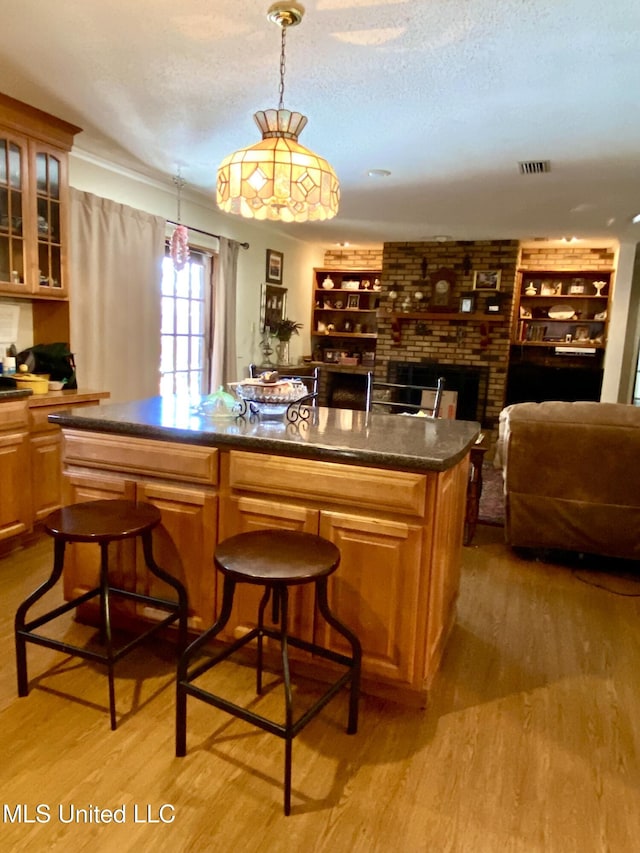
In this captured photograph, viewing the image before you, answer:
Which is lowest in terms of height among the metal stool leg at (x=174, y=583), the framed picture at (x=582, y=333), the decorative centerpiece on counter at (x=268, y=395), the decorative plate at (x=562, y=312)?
the metal stool leg at (x=174, y=583)

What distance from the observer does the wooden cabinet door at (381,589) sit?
6.01ft

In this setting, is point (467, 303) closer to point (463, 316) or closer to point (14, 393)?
point (463, 316)

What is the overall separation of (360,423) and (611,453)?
1542mm

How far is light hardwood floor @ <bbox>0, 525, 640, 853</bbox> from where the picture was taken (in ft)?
4.75

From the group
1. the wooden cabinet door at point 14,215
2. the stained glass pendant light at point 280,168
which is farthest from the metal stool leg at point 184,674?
the wooden cabinet door at point 14,215

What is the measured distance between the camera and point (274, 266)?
6.91 m

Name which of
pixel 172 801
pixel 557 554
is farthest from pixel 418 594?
pixel 557 554

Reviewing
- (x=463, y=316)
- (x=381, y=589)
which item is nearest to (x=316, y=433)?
(x=381, y=589)

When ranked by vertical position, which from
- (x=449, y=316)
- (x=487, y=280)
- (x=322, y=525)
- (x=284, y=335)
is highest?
(x=487, y=280)

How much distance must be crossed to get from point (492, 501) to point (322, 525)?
2810mm

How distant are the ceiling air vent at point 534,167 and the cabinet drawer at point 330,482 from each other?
116 inches

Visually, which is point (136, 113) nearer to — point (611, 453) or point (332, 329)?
point (611, 453)

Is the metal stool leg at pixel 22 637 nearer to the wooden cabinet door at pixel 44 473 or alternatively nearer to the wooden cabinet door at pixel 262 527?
the wooden cabinet door at pixel 262 527

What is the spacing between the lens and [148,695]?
Result: 1957 mm
